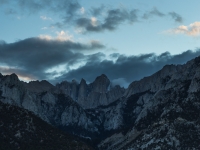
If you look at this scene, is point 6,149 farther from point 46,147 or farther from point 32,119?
point 32,119

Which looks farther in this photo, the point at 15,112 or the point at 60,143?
the point at 15,112

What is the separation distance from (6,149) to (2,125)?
2201cm

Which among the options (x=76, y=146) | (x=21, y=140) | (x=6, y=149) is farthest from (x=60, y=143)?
(x=6, y=149)

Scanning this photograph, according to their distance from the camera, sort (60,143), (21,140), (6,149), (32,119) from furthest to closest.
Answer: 1. (32,119)
2. (60,143)
3. (21,140)
4. (6,149)

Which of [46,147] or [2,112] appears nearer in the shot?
[46,147]

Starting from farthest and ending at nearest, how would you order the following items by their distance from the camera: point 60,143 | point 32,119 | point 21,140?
point 32,119, point 60,143, point 21,140

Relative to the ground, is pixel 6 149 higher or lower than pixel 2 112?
lower

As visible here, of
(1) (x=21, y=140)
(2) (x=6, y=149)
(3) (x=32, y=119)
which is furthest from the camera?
(3) (x=32, y=119)

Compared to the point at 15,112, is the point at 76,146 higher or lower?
lower

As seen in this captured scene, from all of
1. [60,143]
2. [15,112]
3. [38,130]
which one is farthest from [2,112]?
[60,143]

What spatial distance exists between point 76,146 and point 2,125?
3514 centimetres

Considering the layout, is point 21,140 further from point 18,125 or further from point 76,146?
point 76,146

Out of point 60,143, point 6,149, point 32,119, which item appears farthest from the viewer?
point 32,119

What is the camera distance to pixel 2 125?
591ft
